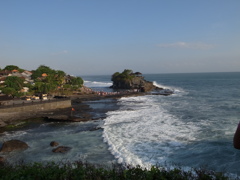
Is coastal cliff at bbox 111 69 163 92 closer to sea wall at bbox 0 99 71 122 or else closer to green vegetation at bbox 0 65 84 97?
green vegetation at bbox 0 65 84 97

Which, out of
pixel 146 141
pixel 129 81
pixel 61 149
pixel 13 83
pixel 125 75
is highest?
pixel 125 75

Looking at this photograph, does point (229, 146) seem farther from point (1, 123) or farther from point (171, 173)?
point (1, 123)

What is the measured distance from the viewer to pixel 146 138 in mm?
19547

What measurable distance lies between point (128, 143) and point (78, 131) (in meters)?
7.20

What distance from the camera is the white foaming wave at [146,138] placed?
1512cm

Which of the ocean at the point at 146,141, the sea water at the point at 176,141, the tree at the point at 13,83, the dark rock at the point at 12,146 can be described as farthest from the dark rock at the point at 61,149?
the tree at the point at 13,83

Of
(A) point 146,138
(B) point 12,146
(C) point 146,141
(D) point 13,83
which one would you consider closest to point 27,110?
(D) point 13,83

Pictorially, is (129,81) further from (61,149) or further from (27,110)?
(61,149)

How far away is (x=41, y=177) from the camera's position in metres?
7.48

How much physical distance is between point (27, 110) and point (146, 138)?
2073cm

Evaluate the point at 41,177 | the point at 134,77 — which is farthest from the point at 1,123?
the point at 134,77

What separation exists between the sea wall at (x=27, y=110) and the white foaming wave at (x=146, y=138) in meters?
12.5

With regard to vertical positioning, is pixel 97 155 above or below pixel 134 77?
below

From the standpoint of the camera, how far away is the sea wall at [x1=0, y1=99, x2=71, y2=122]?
28422 mm
